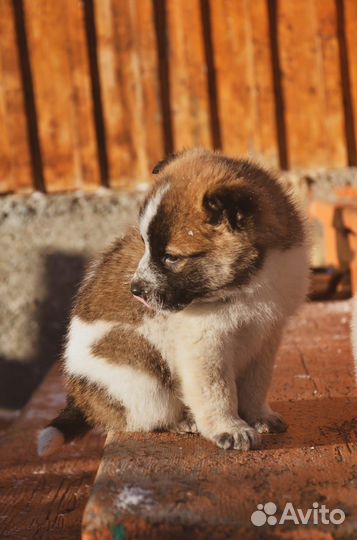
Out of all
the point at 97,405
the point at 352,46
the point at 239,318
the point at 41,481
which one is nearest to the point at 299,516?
the point at 239,318

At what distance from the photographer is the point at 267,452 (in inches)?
108

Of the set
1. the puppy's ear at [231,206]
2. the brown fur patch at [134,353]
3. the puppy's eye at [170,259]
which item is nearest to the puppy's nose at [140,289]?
the puppy's eye at [170,259]

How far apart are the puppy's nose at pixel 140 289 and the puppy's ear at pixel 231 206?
34 cm

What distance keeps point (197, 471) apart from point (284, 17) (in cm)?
457

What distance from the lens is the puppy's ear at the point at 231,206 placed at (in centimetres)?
274

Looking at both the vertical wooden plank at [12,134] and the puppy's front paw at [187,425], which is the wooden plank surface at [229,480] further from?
the vertical wooden plank at [12,134]

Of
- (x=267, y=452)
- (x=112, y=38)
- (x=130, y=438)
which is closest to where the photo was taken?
(x=267, y=452)

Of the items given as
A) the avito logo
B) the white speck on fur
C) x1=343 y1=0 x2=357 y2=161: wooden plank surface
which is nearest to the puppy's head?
the white speck on fur

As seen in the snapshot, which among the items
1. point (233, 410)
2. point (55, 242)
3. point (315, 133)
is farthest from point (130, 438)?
point (315, 133)

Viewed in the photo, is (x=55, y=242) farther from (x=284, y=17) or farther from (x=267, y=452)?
(x=267, y=452)

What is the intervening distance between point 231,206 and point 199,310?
0.40 m

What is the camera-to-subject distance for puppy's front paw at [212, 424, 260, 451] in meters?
2.76

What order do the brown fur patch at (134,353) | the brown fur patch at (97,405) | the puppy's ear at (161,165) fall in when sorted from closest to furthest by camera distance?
the brown fur patch at (134,353), the brown fur patch at (97,405), the puppy's ear at (161,165)

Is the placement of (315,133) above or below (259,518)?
above
